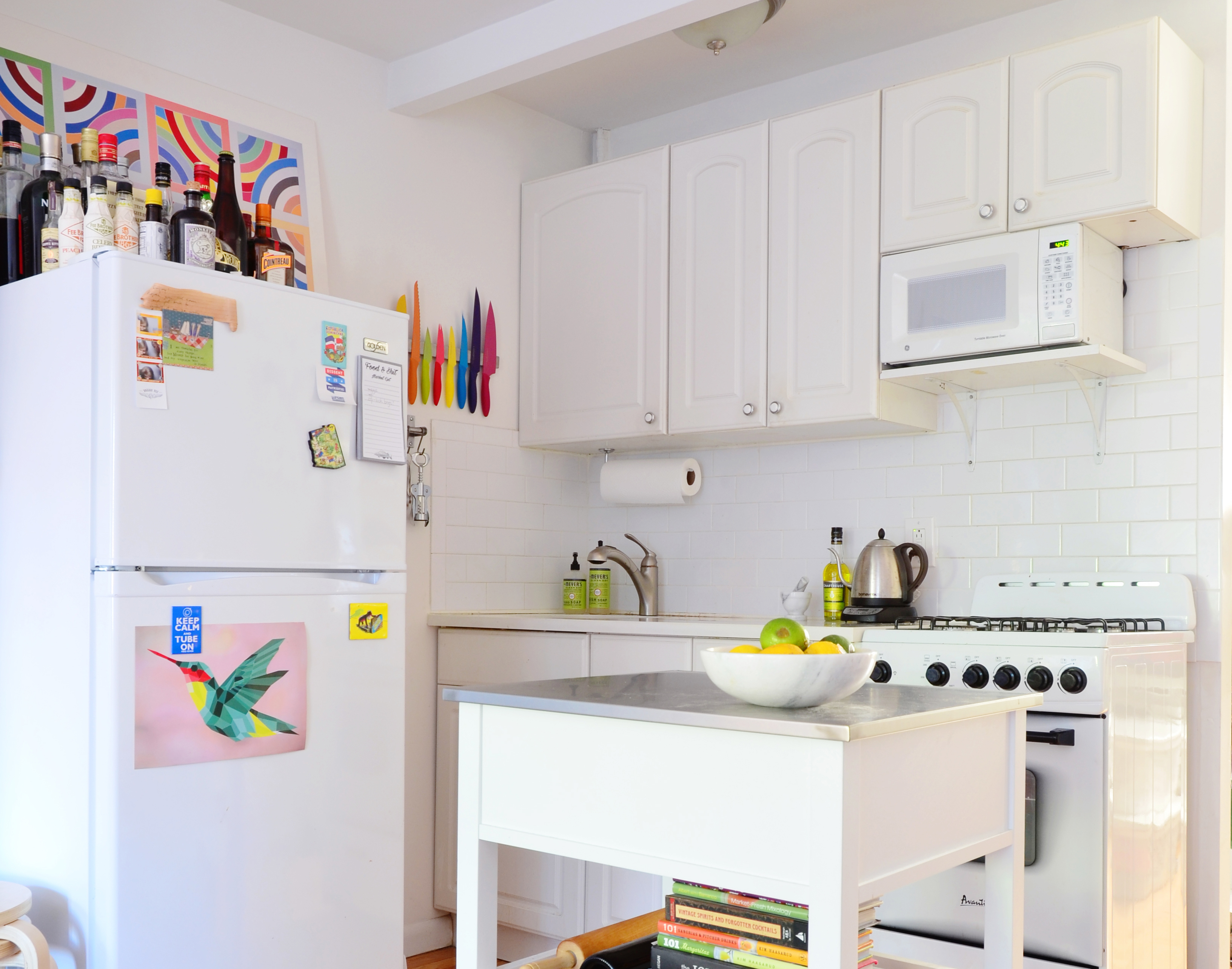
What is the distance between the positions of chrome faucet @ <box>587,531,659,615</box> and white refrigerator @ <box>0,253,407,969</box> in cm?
139

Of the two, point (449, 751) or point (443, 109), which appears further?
point (443, 109)

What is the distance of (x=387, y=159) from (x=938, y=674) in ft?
7.63

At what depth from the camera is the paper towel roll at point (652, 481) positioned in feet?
12.6

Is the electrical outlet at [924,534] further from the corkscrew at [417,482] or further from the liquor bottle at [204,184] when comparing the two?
the liquor bottle at [204,184]

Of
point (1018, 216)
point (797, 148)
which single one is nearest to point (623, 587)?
point (797, 148)

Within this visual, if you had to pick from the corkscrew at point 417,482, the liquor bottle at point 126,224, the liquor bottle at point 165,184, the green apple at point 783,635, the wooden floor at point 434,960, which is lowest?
the wooden floor at point 434,960

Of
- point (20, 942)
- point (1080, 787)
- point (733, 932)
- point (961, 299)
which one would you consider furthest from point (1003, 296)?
point (20, 942)

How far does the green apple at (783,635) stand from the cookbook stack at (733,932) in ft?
1.01

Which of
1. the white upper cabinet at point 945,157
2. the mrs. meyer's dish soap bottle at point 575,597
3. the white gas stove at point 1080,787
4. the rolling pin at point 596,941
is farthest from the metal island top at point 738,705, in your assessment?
the mrs. meyer's dish soap bottle at point 575,597

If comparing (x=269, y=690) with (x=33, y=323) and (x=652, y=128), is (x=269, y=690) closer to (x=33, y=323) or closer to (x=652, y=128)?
(x=33, y=323)

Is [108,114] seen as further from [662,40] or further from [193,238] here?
[662,40]

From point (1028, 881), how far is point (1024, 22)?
7.87 feet

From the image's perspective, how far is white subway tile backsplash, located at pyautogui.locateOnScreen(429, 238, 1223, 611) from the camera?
3.04 metres

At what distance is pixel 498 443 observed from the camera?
13.1 ft
